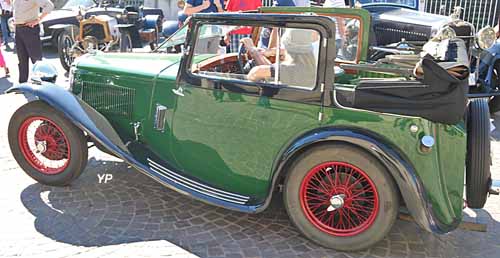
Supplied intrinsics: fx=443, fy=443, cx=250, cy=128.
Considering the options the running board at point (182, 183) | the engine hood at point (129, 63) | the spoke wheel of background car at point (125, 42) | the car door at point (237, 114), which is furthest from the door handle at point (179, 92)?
the spoke wheel of background car at point (125, 42)

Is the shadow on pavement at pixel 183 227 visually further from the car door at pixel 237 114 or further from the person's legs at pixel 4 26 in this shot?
the person's legs at pixel 4 26

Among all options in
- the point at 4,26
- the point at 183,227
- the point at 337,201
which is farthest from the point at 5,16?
the point at 337,201

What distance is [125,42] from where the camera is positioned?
9.77 meters

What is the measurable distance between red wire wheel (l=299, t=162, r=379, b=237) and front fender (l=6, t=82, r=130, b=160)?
1485 mm

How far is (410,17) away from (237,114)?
407 cm

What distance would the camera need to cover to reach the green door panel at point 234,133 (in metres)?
2.97

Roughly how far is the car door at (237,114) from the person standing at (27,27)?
502cm

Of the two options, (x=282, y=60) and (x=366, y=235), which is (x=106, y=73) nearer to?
(x=282, y=60)

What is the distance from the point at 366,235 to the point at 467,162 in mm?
838

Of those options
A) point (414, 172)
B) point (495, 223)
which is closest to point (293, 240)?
point (414, 172)

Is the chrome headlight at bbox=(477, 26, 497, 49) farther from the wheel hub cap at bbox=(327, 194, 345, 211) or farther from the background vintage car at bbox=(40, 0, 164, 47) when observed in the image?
the background vintage car at bbox=(40, 0, 164, 47)

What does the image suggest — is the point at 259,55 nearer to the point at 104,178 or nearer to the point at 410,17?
the point at 104,178

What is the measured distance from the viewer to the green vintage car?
2734 mm

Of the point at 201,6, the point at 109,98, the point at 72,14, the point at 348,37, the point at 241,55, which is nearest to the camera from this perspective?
the point at 241,55
